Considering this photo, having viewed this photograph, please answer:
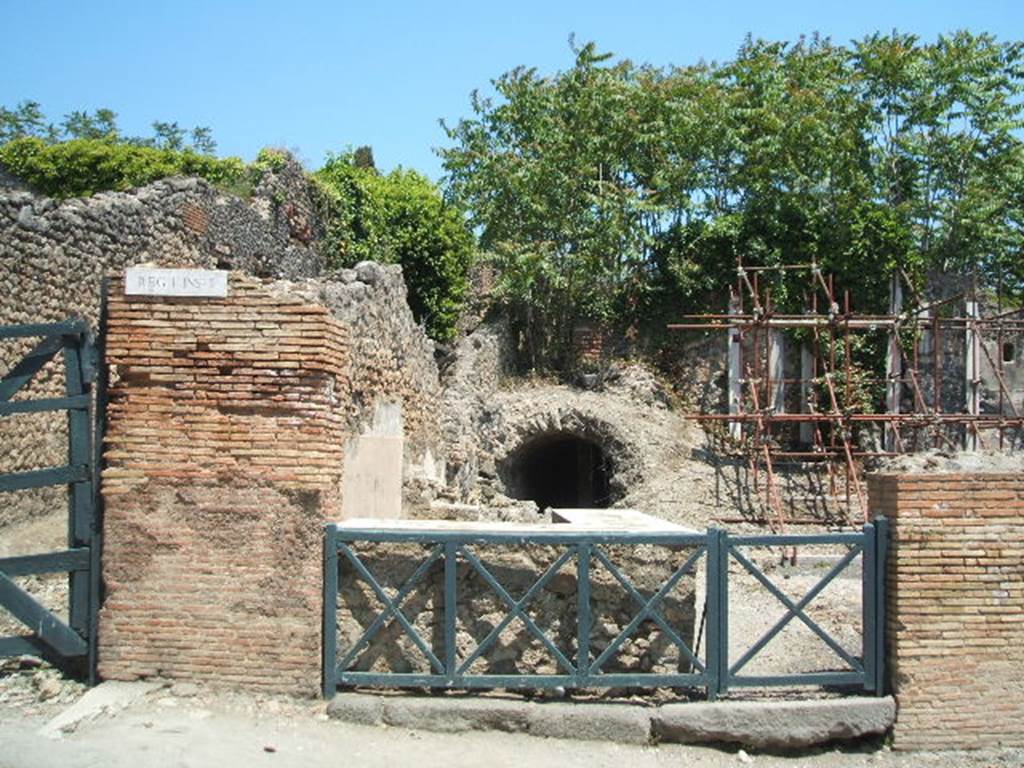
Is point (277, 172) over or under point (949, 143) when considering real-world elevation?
under

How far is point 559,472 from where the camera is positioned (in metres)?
23.3

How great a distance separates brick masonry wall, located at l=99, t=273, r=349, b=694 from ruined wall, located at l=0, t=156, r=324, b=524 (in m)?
4.39

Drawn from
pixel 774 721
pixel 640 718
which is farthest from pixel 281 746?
pixel 774 721

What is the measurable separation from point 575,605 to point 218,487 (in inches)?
93.8

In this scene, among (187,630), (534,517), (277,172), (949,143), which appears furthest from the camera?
(949,143)

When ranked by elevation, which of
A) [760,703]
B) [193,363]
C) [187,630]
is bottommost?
[760,703]

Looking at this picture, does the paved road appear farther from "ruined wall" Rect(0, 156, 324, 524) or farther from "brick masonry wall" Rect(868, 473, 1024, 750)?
"ruined wall" Rect(0, 156, 324, 524)

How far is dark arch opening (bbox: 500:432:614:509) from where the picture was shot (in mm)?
19641

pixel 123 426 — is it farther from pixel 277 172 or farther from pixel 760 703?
pixel 277 172

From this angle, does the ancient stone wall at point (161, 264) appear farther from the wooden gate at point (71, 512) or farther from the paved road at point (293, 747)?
the paved road at point (293, 747)

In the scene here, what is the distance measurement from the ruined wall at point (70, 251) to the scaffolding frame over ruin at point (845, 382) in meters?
8.79

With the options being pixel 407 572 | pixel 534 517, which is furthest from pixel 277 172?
pixel 407 572

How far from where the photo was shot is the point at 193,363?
6.24 metres

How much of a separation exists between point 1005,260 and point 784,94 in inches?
243
